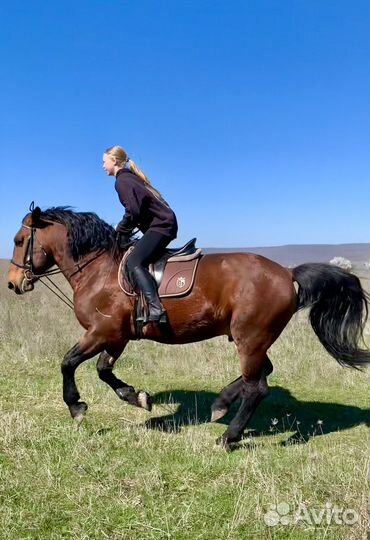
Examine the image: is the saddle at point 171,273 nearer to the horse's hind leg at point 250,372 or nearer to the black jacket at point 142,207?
the black jacket at point 142,207

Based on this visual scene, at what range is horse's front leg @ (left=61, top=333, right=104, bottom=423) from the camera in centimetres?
569

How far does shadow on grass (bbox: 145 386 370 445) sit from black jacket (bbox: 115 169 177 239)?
7.41ft

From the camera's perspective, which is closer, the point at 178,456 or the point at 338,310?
the point at 178,456

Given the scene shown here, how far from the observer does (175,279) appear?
5.75 meters

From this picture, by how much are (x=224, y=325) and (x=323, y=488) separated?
2.32m

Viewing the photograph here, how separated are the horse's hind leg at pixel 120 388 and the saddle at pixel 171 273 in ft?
2.64

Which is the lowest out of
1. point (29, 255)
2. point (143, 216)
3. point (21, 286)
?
point (21, 286)

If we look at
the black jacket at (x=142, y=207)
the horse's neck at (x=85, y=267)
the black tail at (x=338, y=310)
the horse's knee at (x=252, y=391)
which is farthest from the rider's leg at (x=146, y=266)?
the black tail at (x=338, y=310)

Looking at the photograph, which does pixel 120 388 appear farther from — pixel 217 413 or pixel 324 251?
pixel 324 251

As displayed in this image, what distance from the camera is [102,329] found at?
5754 mm

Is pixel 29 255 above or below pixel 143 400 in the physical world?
above

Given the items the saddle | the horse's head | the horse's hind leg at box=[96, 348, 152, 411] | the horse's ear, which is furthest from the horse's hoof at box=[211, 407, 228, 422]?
the horse's ear

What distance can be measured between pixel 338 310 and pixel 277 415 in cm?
167

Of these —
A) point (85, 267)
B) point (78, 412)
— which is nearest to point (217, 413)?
point (78, 412)
